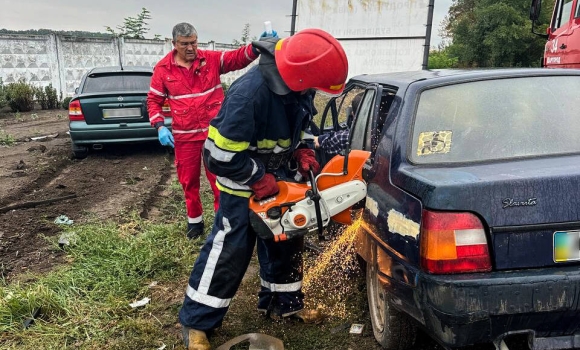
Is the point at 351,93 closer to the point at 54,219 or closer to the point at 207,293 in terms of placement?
the point at 207,293

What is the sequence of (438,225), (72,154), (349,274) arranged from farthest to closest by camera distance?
(72,154)
(349,274)
(438,225)

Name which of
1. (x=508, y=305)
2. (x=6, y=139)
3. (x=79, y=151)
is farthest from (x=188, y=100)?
(x=6, y=139)

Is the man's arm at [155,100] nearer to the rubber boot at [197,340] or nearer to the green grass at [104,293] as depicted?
the green grass at [104,293]

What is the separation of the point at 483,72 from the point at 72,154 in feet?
24.5

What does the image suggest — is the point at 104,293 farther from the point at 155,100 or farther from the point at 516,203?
the point at 516,203

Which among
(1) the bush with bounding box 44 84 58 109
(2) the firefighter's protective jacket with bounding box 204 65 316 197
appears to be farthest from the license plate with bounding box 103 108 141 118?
(1) the bush with bounding box 44 84 58 109

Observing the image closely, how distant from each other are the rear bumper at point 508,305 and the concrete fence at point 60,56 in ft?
45.8

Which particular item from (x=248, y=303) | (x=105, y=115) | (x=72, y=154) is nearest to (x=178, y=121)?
(x=248, y=303)

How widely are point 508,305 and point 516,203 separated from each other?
1.25 feet

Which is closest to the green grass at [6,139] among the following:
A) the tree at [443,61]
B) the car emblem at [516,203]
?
the car emblem at [516,203]

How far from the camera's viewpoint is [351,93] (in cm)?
423

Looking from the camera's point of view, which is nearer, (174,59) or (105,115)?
(174,59)

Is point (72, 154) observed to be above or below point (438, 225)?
below

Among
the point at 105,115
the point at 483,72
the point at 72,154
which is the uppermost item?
the point at 483,72
